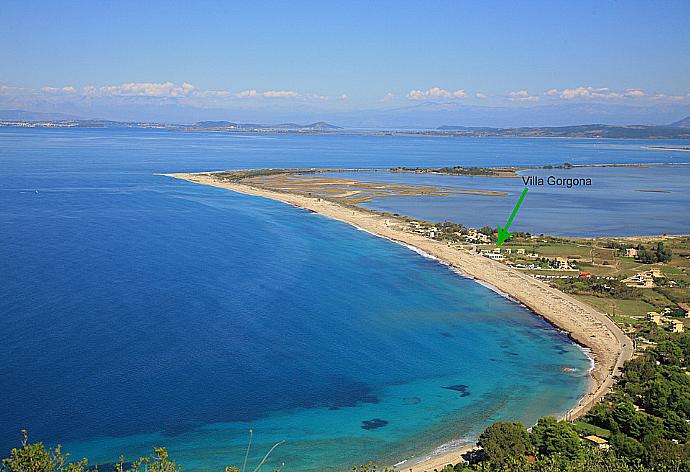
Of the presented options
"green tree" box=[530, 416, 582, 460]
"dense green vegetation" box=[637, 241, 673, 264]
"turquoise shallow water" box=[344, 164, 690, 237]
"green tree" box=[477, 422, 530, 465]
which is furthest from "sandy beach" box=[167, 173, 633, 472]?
"dense green vegetation" box=[637, 241, 673, 264]

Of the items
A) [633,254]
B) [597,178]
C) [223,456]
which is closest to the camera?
[223,456]

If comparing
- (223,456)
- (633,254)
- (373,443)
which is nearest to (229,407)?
(223,456)

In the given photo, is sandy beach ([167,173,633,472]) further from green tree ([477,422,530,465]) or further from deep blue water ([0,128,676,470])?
green tree ([477,422,530,465])

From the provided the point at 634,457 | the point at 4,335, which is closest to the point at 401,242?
the point at 4,335

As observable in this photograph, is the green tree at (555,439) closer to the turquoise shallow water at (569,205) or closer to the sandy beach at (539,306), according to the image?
the sandy beach at (539,306)

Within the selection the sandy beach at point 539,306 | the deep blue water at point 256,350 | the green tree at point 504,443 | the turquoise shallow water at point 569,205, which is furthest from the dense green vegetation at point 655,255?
the green tree at point 504,443

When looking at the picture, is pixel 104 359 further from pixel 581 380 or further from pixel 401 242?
pixel 401 242

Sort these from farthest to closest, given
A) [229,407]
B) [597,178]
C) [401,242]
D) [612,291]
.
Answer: [597,178]
[401,242]
[612,291]
[229,407]

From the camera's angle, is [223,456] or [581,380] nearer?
[223,456]
